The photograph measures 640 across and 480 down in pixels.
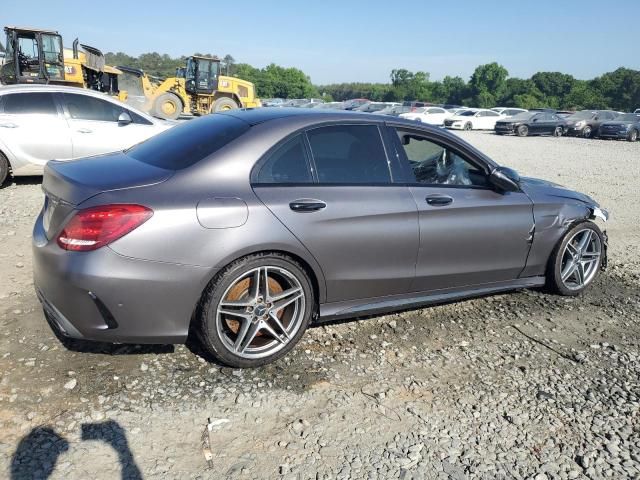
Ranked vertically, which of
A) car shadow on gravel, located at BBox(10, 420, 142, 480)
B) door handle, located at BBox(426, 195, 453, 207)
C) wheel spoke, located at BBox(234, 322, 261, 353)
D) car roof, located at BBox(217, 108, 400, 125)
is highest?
car roof, located at BBox(217, 108, 400, 125)

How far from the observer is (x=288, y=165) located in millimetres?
3451

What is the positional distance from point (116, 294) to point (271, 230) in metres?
0.93

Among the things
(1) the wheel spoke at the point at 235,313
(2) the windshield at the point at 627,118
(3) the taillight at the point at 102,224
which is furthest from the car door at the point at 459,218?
(2) the windshield at the point at 627,118

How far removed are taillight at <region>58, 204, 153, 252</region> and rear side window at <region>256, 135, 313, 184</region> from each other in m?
0.78

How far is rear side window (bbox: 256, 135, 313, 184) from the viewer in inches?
132

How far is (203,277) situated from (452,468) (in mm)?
1641

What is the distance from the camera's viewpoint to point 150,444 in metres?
2.62

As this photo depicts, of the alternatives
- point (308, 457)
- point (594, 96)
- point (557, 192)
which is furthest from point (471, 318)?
point (594, 96)

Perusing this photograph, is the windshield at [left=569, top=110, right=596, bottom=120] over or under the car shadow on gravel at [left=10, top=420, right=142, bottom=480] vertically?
over

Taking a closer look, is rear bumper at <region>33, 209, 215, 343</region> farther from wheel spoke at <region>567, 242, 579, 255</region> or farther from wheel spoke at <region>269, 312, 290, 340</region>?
wheel spoke at <region>567, 242, 579, 255</region>

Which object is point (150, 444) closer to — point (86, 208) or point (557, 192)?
point (86, 208)

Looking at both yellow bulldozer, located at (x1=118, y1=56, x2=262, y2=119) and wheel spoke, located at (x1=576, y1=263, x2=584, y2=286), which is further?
yellow bulldozer, located at (x1=118, y1=56, x2=262, y2=119)

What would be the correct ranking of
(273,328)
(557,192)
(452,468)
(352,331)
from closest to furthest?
1. (452,468)
2. (273,328)
3. (352,331)
4. (557,192)

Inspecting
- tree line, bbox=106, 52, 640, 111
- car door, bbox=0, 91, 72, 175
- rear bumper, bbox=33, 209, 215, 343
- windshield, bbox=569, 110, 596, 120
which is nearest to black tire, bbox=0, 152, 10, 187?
car door, bbox=0, 91, 72, 175
